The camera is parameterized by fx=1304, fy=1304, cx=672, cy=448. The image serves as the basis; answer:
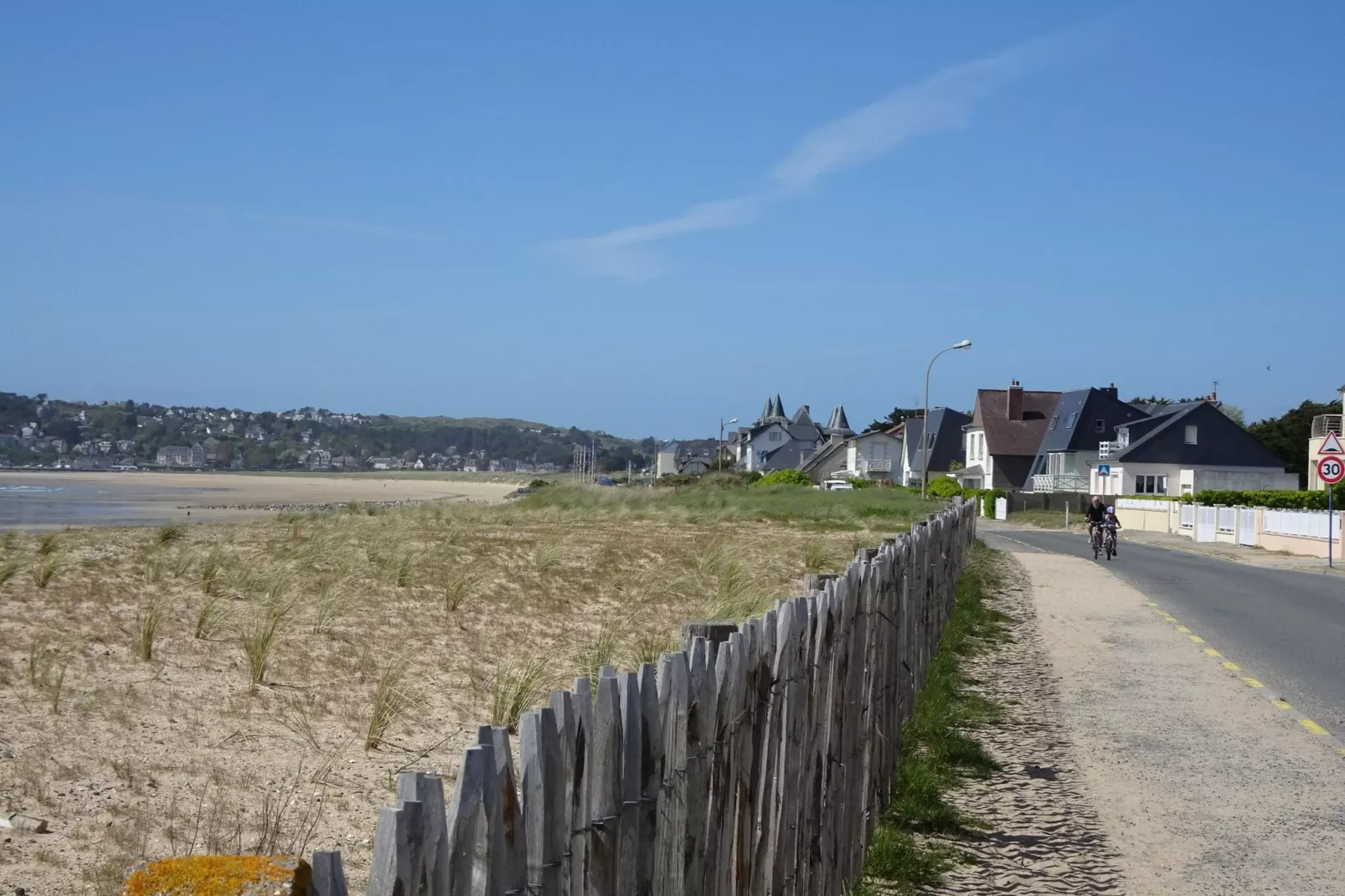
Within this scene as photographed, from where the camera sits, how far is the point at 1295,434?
87.6 m

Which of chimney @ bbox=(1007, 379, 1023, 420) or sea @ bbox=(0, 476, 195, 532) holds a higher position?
chimney @ bbox=(1007, 379, 1023, 420)

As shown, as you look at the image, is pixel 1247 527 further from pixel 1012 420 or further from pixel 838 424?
pixel 838 424

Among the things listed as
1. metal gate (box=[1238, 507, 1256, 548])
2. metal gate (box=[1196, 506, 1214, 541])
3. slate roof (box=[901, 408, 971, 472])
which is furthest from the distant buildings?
metal gate (box=[1238, 507, 1256, 548])

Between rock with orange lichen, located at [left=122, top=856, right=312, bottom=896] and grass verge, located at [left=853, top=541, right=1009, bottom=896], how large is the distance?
4240mm

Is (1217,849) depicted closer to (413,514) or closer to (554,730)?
(554,730)

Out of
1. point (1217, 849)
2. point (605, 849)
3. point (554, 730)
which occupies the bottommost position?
point (1217, 849)

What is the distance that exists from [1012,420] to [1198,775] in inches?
3192

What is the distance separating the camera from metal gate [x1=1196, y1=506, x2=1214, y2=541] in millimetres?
43594

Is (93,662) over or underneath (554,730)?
underneath

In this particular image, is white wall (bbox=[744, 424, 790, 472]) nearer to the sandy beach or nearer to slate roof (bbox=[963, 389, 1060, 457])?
the sandy beach

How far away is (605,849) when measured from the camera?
287 cm

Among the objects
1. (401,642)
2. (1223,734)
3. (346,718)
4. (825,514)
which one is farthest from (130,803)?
(825,514)

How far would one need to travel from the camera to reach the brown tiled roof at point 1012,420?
280 feet

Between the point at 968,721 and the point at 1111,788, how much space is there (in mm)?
2108
